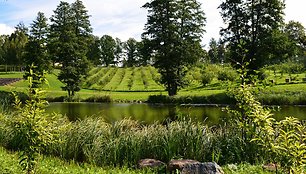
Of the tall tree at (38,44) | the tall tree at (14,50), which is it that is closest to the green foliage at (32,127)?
the tall tree at (38,44)

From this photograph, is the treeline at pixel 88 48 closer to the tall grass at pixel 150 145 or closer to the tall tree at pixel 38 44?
the tall tree at pixel 38 44

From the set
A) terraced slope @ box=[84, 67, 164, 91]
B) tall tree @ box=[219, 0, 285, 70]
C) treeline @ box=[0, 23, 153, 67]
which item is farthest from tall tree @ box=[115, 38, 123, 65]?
tall tree @ box=[219, 0, 285, 70]

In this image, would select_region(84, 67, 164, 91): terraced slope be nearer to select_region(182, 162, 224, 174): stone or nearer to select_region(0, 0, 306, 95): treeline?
select_region(0, 0, 306, 95): treeline

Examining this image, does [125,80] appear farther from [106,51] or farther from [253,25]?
[106,51]

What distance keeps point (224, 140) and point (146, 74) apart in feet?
166

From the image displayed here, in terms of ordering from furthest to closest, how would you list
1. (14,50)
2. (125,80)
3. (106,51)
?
(106,51)
(14,50)
(125,80)

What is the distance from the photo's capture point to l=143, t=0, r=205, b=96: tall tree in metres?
35.2

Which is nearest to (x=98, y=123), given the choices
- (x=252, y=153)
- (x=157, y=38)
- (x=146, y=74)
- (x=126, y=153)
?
(x=126, y=153)

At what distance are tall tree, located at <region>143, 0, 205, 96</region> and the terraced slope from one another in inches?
250

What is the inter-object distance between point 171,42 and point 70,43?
13437 mm

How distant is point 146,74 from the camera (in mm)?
59406

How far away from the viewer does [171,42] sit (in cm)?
3572

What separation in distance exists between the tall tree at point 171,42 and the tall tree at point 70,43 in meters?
10.5

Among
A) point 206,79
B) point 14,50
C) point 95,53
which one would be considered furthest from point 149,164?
point 95,53
